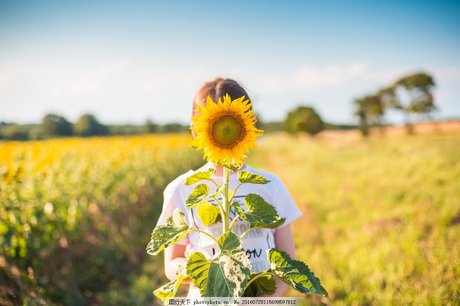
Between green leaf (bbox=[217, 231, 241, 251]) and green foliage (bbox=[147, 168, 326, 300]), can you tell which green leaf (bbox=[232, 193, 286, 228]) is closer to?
green foliage (bbox=[147, 168, 326, 300])

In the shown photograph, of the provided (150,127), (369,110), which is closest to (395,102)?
(369,110)

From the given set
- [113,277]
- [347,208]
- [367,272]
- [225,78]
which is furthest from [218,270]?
[347,208]

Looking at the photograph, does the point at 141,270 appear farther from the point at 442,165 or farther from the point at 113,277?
the point at 442,165

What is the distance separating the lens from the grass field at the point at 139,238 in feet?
12.0

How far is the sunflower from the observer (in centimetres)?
136

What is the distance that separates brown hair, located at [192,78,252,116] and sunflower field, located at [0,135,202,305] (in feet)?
8.38

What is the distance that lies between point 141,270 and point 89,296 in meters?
0.95

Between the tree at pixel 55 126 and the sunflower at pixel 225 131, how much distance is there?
13.9 feet

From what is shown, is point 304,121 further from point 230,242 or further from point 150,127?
point 230,242

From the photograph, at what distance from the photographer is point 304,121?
2729 inches

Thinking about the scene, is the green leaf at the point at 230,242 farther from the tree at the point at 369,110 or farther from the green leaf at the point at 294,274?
the tree at the point at 369,110

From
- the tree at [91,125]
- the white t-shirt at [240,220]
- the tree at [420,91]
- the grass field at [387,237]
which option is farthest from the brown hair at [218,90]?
the tree at [420,91]

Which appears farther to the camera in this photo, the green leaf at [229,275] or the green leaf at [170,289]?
the green leaf at [170,289]

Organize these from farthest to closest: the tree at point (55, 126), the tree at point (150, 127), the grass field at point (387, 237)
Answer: the tree at point (150, 127)
the tree at point (55, 126)
the grass field at point (387, 237)
